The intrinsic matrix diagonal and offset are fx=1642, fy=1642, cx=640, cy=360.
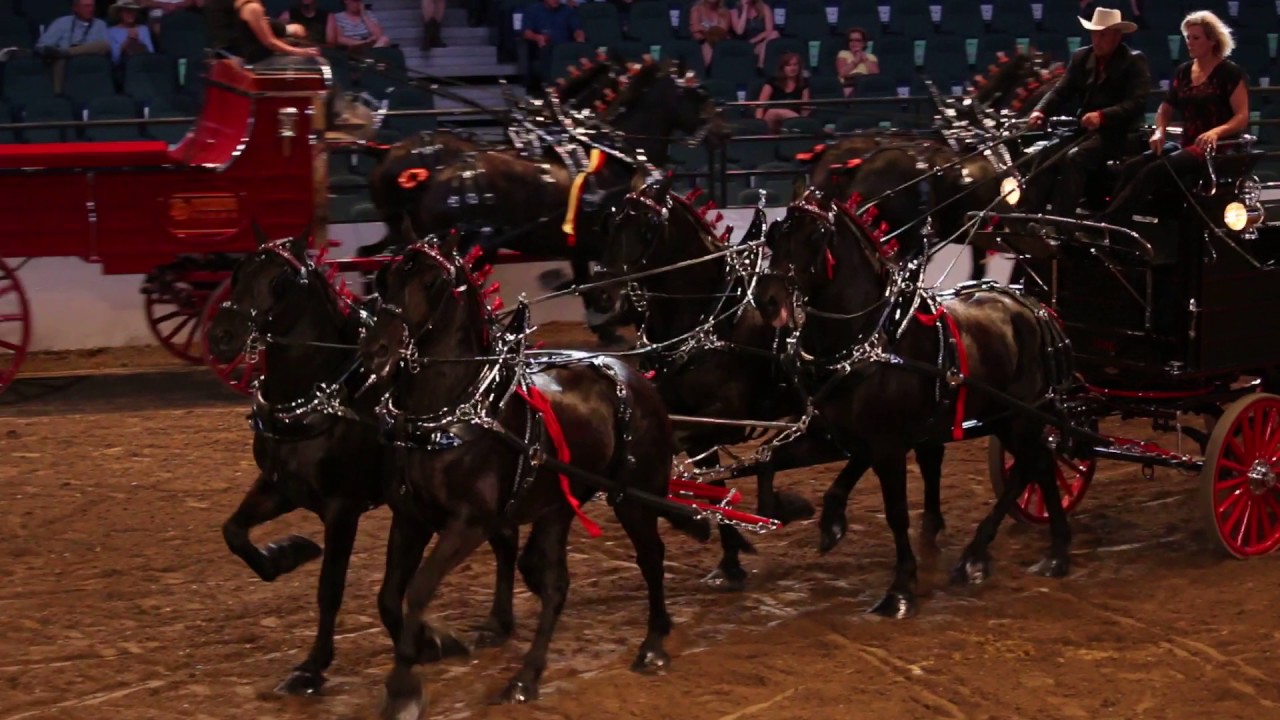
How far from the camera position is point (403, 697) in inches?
212

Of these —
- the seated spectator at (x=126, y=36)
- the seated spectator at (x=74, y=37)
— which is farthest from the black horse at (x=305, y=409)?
the seated spectator at (x=126, y=36)

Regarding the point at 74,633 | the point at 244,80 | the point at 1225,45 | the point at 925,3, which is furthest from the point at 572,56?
the point at 74,633

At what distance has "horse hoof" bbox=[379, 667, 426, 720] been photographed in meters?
5.37

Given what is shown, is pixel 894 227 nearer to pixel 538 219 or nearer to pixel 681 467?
pixel 538 219

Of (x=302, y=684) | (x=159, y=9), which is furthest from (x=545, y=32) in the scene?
(x=302, y=684)

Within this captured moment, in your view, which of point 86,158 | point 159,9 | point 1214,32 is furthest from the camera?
point 159,9

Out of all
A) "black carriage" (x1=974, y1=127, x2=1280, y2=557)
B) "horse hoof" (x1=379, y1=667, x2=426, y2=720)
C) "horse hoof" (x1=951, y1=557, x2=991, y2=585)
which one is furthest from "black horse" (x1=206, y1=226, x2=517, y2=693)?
"black carriage" (x1=974, y1=127, x2=1280, y2=557)

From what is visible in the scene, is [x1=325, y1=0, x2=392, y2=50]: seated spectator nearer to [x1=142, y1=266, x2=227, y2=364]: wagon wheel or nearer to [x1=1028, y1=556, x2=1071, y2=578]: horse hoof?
[x1=142, y1=266, x2=227, y2=364]: wagon wheel

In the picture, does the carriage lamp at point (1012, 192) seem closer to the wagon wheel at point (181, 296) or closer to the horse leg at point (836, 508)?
the horse leg at point (836, 508)

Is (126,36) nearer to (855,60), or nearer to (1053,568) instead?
(855,60)

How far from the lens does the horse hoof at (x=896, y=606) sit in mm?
6613

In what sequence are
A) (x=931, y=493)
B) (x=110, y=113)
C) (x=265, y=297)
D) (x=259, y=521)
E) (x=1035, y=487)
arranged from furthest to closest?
1. (x=110, y=113)
2. (x=1035, y=487)
3. (x=931, y=493)
4. (x=259, y=521)
5. (x=265, y=297)

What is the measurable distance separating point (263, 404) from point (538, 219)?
5.14 meters

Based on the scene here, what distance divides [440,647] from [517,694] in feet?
1.15
